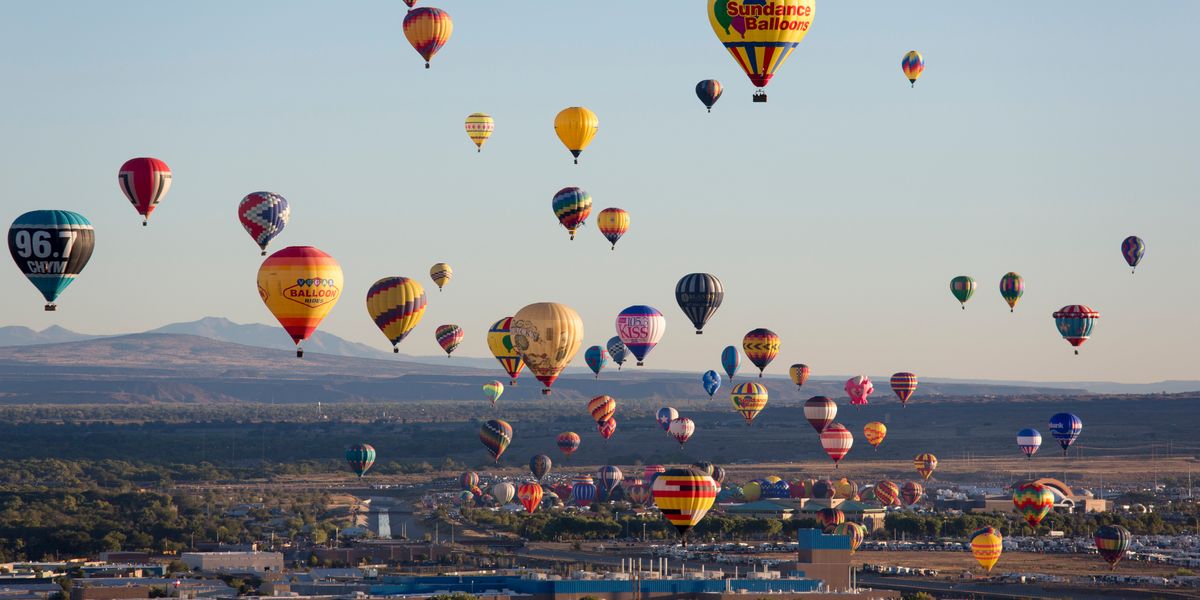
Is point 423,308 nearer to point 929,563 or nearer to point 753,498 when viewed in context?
point 929,563

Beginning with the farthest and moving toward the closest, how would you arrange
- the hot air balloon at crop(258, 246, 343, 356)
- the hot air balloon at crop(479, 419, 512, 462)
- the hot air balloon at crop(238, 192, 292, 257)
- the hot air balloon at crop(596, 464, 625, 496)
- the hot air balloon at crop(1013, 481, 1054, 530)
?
the hot air balloon at crop(596, 464, 625, 496)
the hot air balloon at crop(479, 419, 512, 462)
the hot air balloon at crop(1013, 481, 1054, 530)
the hot air balloon at crop(238, 192, 292, 257)
the hot air balloon at crop(258, 246, 343, 356)

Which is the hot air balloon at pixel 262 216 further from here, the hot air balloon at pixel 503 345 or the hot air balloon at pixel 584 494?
the hot air balloon at pixel 584 494

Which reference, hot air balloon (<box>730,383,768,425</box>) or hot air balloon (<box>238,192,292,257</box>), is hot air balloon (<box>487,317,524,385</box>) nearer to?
hot air balloon (<box>238,192,292,257</box>)

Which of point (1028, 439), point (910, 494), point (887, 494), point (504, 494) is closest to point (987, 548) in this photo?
point (887, 494)

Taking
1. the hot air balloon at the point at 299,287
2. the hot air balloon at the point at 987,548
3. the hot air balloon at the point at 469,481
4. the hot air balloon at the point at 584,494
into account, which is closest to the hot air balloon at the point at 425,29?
the hot air balloon at the point at 299,287

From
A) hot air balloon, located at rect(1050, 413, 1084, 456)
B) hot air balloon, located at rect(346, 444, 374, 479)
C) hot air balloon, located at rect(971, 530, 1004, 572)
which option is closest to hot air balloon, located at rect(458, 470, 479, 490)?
hot air balloon, located at rect(346, 444, 374, 479)

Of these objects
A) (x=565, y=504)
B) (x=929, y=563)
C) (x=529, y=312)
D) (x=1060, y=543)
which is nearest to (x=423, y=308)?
(x=529, y=312)
